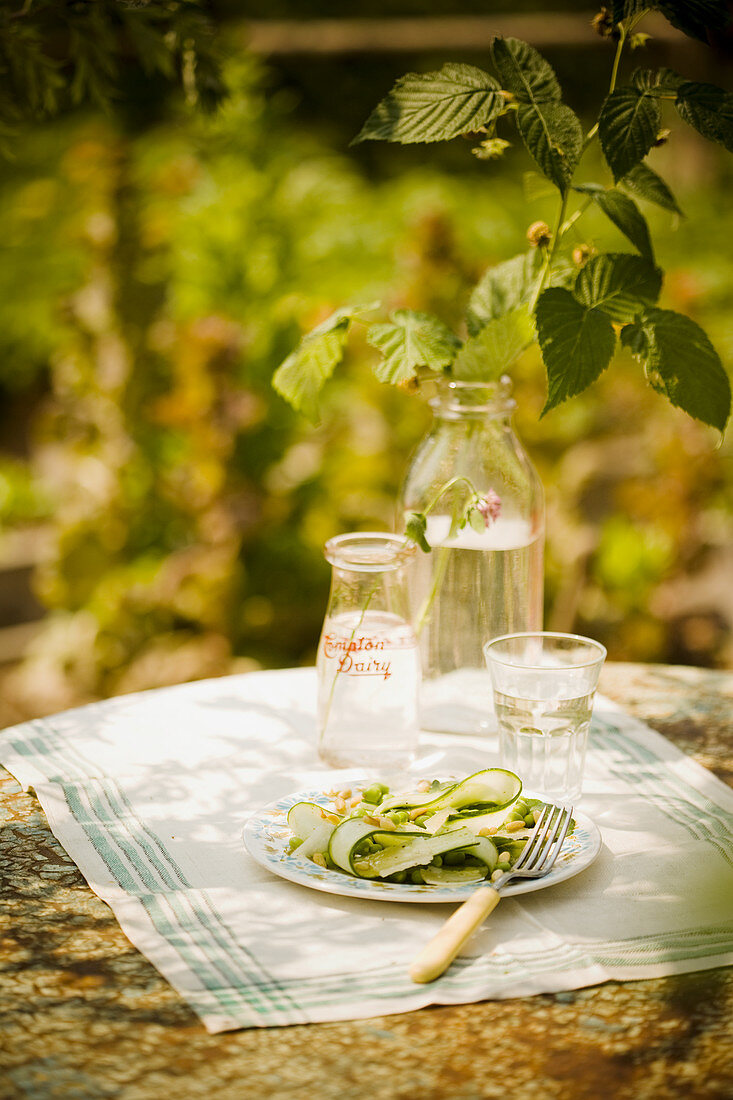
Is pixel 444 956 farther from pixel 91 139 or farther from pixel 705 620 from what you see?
pixel 91 139

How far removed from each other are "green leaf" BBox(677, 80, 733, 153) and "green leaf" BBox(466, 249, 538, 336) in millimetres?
201

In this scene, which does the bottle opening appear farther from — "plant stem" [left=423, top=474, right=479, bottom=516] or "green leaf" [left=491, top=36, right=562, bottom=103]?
"green leaf" [left=491, top=36, right=562, bottom=103]

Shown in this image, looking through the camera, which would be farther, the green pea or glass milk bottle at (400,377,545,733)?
glass milk bottle at (400,377,545,733)

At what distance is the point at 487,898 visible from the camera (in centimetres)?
82

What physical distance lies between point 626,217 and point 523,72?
0.16 metres

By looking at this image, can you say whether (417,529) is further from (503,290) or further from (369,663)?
(503,290)

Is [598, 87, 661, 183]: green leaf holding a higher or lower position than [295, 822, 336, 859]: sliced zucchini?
higher

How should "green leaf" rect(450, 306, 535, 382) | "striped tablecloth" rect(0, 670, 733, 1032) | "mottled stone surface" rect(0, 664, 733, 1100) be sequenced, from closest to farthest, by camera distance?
1. "mottled stone surface" rect(0, 664, 733, 1100)
2. "striped tablecloth" rect(0, 670, 733, 1032)
3. "green leaf" rect(450, 306, 535, 382)

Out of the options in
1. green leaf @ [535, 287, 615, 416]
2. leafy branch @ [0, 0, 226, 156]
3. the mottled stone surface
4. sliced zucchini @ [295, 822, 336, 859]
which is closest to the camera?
the mottled stone surface

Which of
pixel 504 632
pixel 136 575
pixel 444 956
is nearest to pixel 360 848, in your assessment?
pixel 444 956

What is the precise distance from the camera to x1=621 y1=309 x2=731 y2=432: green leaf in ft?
3.47

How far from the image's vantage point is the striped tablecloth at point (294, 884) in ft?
2.59

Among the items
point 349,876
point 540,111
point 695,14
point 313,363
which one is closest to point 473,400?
point 313,363

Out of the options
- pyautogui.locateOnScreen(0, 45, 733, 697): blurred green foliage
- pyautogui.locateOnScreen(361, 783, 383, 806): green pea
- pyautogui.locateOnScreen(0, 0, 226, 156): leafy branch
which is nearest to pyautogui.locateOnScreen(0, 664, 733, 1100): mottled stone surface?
pyautogui.locateOnScreen(361, 783, 383, 806): green pea
